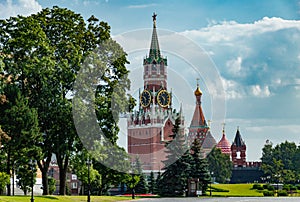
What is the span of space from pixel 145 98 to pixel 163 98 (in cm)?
329

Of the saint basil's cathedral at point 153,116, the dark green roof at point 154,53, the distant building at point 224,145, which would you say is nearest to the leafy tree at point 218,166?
the saint basil's cathedral at point 153,116

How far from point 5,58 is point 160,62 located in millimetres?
68267

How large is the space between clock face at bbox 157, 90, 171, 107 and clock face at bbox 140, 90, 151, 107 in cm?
185

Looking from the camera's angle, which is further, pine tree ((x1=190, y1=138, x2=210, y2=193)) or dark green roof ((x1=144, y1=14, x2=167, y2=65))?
dark green roof ((x1=144, y1=14, x2=167, y2=65))

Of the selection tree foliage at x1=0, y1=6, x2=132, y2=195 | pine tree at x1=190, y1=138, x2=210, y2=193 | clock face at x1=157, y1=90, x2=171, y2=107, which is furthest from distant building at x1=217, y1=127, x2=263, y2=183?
tree foliage at x1=0, y1=6, x2=132, y2=195

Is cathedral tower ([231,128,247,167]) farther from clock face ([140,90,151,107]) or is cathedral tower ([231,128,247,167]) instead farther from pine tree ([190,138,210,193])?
pine tree ([190,138,210,193])

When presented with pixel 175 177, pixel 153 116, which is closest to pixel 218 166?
pixel 153 116

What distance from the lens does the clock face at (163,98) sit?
99.3 metres

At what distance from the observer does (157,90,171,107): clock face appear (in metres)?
99.3

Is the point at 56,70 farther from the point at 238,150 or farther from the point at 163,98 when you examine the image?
the point at 238,150

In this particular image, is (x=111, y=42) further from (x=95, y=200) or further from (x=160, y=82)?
(x=160, y=82)

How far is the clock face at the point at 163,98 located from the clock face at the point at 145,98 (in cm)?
185

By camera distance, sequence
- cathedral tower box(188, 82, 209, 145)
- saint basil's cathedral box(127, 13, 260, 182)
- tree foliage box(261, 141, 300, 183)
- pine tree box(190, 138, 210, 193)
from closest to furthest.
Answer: pine tree box(190, 138, 210, 193) < tree foliage box(261, 141, 300, 183) < saint basil's cathedral box(127, 13, 260, 182) < cathedral tower box(188, 82, 209, 145)

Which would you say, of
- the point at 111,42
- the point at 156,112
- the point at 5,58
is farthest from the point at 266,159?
the point at 5,58
